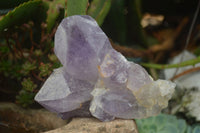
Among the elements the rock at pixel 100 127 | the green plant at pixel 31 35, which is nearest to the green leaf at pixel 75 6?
the green plant at pixel 31 35

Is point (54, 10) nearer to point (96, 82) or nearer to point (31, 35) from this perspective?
point (31, 35)

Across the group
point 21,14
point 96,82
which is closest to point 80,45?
point 96,82

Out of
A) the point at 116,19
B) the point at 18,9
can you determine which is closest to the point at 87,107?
the point at 18,9

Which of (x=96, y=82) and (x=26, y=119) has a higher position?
(x=96, y=82)

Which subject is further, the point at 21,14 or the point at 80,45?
the point at 21,14

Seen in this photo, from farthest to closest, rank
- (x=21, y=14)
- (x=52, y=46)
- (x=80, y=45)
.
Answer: (x=52, y=46)
(x=21, y=14)
(x=80, y=45)
